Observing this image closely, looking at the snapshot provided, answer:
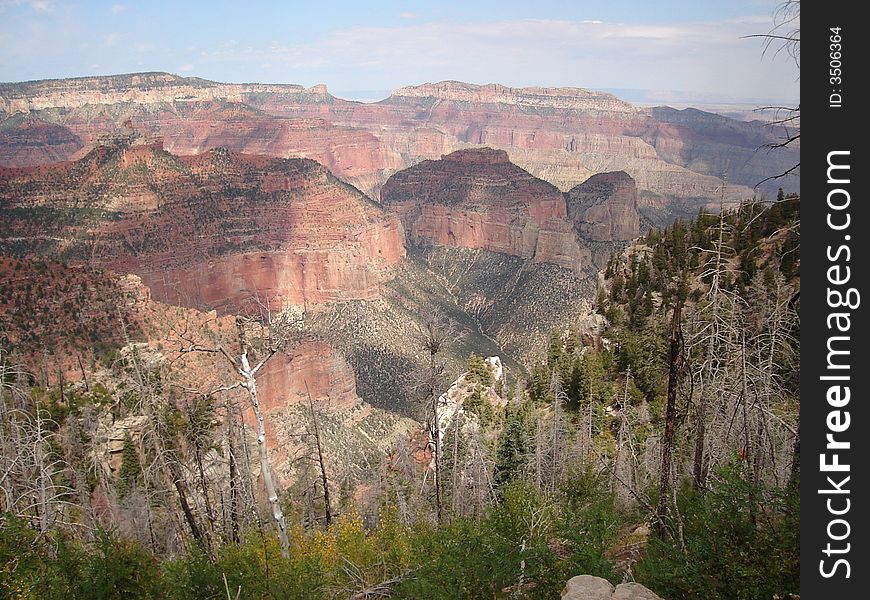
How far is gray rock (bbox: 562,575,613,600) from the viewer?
8.44 meters

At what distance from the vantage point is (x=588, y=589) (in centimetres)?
865

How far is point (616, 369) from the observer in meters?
31.1

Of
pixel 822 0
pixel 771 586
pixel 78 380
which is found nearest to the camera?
pixel 822 0

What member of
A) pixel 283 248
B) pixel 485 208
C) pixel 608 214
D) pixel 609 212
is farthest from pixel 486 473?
pixel 609 212

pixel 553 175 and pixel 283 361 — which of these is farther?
pixel 553 175

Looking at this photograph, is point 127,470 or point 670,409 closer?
point 670,409

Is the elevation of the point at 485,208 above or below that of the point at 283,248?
above

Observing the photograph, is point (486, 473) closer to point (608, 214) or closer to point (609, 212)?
point (608, 214)

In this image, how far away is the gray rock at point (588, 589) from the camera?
8438 mm

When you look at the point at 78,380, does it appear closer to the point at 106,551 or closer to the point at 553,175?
the point at 106,551

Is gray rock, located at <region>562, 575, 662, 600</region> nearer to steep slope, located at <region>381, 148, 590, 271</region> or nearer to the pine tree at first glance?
the pine tree

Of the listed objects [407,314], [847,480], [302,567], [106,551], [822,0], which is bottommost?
[407,314]

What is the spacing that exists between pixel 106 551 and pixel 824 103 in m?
12.4

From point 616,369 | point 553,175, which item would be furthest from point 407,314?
point 553,175
